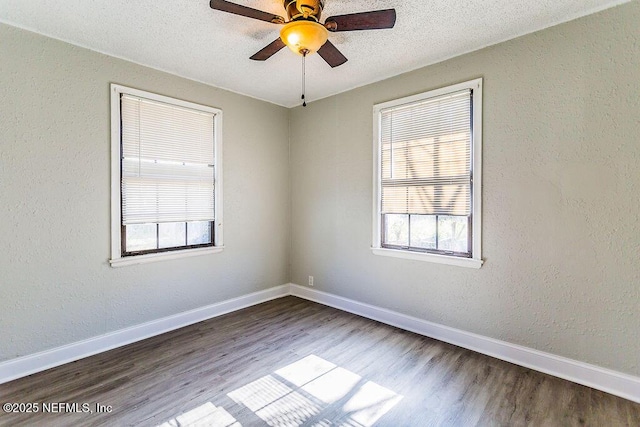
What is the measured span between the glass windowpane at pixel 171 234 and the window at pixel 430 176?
2.18m

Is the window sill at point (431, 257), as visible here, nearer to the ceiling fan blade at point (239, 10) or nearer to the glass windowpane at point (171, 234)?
the glass windowpane at point (171, 234)

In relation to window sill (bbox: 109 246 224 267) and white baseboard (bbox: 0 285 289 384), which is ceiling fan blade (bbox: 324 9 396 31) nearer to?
window sill (bbox: 109 246 224 267)

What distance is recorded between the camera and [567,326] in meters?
2.32

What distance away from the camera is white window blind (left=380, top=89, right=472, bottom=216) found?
9.27 feet

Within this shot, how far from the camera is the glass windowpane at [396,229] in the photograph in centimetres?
327

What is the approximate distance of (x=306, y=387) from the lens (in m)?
2.23

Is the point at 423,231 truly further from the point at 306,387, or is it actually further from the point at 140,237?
the point at 140,237

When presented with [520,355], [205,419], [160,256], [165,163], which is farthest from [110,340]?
[520,355]

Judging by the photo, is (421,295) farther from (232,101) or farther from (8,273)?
(8,273)

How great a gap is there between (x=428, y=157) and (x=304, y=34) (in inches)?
68.4

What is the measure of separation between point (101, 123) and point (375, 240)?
9.73 ft

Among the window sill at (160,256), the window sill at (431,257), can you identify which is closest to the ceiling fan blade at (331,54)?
the window sill at (431,257)

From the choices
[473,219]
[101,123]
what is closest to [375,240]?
[473,219]

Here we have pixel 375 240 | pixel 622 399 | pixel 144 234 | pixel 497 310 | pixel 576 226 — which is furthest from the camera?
pixel 375 240
